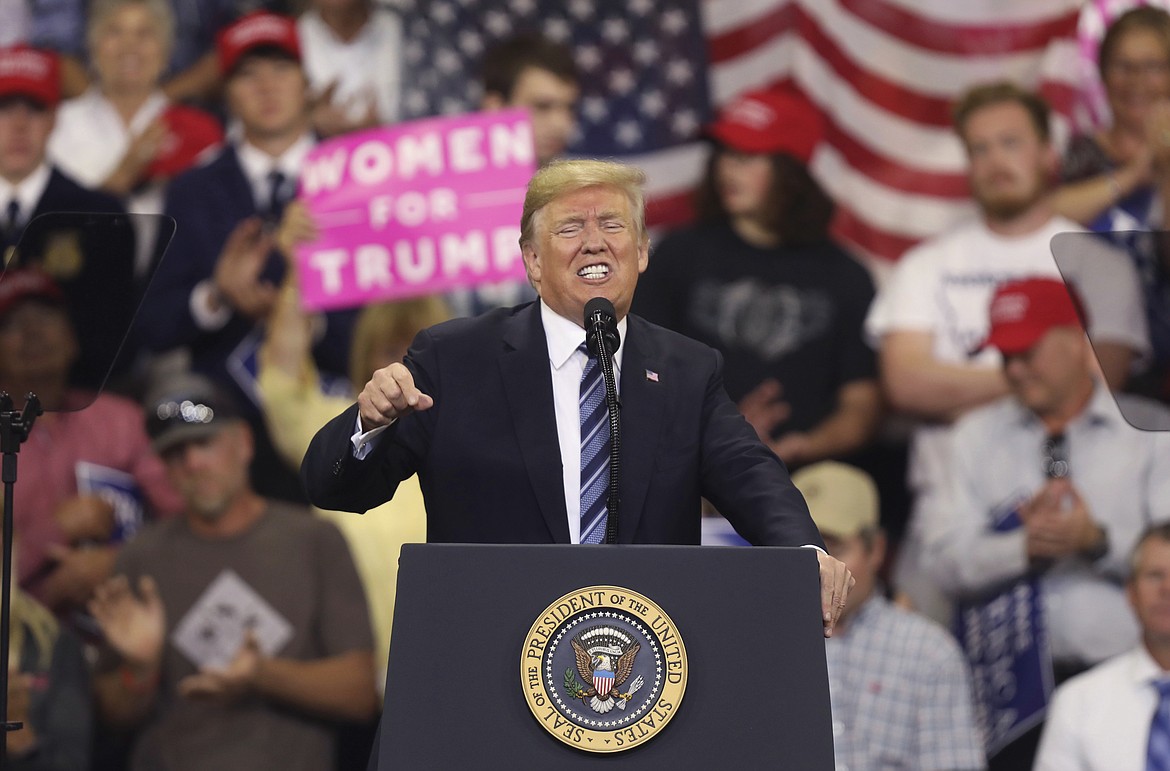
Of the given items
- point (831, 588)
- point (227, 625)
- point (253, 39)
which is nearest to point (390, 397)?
point (831, 588)

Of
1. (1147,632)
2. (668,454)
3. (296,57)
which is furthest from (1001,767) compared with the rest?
(296,57)

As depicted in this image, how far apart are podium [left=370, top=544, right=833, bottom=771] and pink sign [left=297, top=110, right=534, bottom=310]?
3.09 meters

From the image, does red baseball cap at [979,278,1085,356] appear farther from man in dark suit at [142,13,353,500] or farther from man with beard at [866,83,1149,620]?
man in dark suit at [142,13,353,500]

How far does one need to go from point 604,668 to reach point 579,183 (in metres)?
0.83

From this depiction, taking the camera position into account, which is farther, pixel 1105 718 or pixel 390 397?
pixel 1105 718

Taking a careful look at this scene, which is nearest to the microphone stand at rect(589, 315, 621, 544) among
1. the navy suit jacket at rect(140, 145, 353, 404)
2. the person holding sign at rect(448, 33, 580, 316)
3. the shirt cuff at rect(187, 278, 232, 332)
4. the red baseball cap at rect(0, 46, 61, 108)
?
the person holding sign at rect(448, 33, 580, 316)

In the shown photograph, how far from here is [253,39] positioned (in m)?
5.90

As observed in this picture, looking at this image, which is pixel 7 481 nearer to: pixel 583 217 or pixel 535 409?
pixel 535 409

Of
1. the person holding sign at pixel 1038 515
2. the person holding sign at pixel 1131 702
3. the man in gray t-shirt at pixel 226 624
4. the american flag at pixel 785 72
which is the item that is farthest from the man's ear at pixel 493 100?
the person holding sign at pixel 1131 702

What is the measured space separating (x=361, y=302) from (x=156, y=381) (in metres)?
0.77

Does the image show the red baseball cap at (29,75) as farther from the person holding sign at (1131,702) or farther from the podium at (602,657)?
the podium at (602,657)

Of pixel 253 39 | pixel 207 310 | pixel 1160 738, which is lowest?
pixel 1160 738

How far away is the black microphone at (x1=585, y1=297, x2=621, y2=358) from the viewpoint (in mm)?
2451

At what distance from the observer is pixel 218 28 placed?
6176 mm
